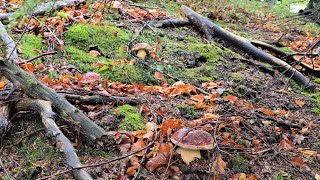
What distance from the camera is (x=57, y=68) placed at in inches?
179

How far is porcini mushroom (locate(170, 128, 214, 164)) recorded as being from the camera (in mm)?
2826

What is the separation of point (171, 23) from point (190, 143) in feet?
17.1

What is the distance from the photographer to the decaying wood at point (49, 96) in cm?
289

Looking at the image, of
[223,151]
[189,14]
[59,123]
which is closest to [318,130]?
[223,151]

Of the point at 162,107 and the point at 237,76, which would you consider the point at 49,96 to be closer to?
the point at 162,107

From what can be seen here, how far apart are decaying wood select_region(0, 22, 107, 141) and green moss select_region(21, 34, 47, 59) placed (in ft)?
4.50

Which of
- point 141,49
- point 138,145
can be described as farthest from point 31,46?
point 138,145

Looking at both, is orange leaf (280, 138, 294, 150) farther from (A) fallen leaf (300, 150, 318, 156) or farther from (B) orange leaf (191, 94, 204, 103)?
(B) orange leaf (191, 94, 204, 103)

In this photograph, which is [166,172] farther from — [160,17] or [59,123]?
[160,17]

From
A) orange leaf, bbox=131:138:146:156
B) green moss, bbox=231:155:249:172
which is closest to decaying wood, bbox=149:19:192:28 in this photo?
orange leaf, bbox=131:138:146:156

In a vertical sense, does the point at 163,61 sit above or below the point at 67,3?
below

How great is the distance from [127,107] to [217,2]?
964 centimetres

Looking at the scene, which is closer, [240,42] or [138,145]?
[138,145]

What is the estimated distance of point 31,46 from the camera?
4824 mm
